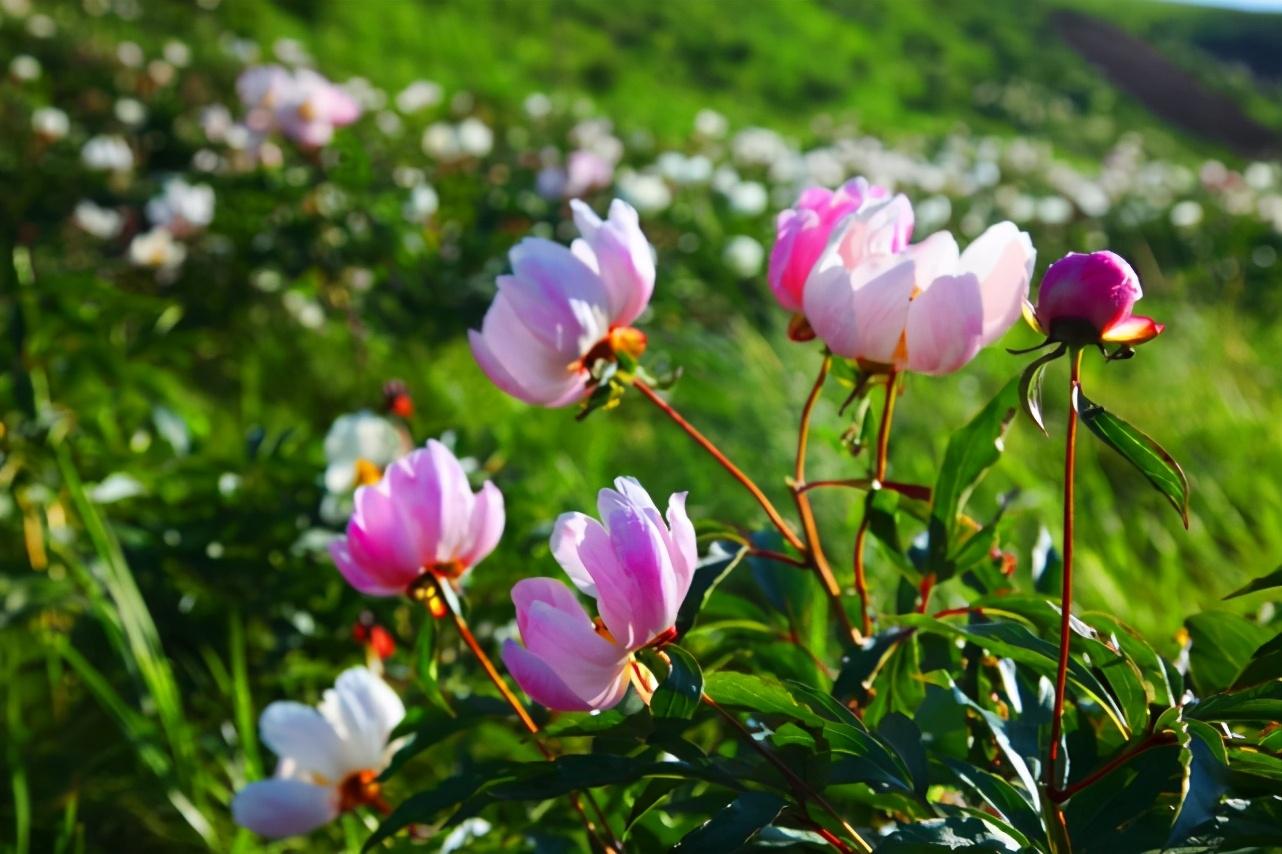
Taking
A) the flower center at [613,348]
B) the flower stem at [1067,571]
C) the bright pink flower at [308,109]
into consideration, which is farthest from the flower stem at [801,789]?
the bright pink flower at [308,109]

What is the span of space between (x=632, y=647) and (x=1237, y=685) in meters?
0.29

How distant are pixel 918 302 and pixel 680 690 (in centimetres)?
25

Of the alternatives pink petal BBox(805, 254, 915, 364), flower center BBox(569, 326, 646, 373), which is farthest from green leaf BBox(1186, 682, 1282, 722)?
flower center BBox(569, 326, 646, 373)

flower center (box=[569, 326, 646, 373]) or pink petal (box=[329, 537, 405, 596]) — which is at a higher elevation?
flower center (box=[569, 326, 646, 373])

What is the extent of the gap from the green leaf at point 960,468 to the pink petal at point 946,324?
0.06 m

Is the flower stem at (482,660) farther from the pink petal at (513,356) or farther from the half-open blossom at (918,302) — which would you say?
the half-open blossom at (918,302)

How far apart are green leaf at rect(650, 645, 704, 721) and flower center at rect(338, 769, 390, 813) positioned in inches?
14.8

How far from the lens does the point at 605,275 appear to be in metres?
0.66

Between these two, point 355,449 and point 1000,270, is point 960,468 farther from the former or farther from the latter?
point 355,449

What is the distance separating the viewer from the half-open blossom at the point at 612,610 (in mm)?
513

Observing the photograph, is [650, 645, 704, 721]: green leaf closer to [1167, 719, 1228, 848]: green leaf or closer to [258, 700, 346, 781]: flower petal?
[1167, 719, 1228, 848]: green leaf

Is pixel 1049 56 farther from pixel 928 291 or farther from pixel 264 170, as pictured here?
pixel 928 291

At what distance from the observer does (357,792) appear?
82 cm

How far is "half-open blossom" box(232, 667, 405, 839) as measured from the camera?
806 mm
